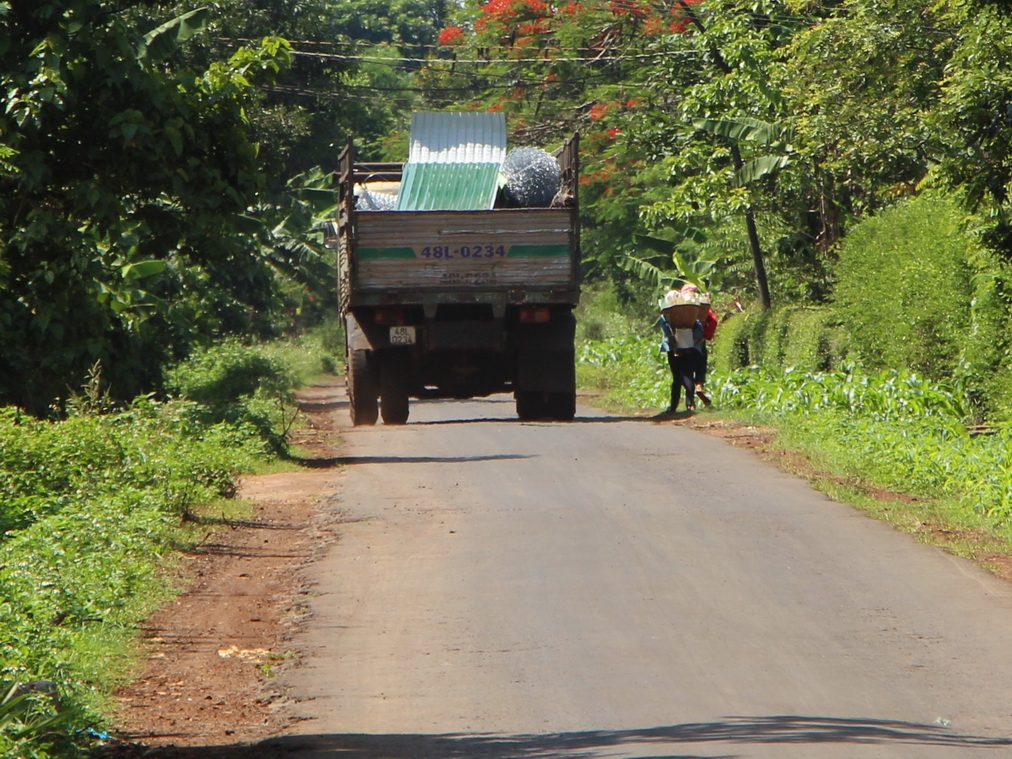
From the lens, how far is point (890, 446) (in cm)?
1427

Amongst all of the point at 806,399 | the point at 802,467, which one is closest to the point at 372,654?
the point at 802,467

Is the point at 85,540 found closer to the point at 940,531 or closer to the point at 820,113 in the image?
the point at 940,531

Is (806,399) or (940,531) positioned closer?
(940,531)

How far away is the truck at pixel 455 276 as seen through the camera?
59.1 feet

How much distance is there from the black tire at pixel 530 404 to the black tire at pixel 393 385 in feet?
4.89

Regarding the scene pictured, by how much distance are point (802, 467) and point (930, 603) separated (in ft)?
19.8

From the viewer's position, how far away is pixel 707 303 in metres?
21.0

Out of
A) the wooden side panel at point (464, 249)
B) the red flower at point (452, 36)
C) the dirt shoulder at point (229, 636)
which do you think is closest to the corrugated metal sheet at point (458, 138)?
the wooden side panel at point (464, 249)

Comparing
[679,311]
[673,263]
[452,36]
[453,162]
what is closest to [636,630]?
[453,162]

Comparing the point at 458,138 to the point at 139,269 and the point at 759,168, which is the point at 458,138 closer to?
the point at 139,269

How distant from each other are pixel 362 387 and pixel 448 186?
276cm

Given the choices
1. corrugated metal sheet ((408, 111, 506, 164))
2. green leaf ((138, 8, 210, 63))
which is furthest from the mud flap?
green leaf ((138, 8, 210, 63))

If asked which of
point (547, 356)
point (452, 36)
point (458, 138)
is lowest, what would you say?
point (547, 356)

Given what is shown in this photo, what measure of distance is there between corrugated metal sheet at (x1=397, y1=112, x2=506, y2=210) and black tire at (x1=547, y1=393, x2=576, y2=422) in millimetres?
2664
